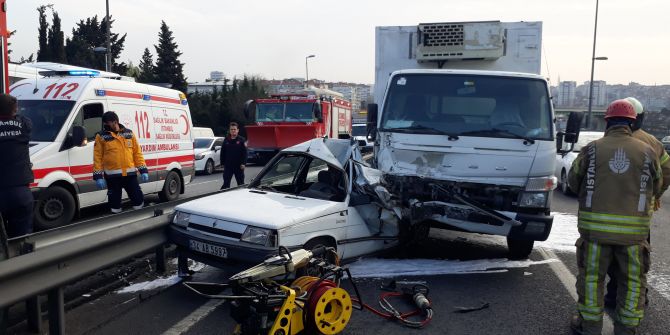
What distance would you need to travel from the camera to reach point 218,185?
1493cm

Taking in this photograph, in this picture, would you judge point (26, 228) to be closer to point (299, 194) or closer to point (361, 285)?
point (299, 194)

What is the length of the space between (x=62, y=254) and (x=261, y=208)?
1.93 m

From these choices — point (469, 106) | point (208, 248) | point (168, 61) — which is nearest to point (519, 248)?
point (469, 106)

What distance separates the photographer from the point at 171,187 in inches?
444

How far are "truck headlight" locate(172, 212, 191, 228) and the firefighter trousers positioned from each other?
3.62 m

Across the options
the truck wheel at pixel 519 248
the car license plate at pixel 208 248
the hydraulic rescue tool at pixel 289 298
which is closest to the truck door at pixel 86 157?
the car license plate at pixel 208 248

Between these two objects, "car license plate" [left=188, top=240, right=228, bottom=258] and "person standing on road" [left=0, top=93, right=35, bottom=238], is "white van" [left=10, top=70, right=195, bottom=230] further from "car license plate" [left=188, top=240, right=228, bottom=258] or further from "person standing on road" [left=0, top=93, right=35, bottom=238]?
"car license plate" [left=188, top=240, right=228, bottom=258]

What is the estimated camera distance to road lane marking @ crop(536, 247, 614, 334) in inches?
184

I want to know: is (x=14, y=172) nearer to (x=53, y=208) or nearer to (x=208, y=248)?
(x=208, y=248)

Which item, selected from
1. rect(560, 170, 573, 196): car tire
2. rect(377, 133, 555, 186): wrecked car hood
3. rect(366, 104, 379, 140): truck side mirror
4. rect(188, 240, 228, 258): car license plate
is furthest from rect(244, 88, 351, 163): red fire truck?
rect(188, 240, 228, 258): car license plate

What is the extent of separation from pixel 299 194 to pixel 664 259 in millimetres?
4966

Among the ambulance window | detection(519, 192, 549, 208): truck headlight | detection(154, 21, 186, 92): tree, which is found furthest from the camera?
detection(154, 21, 186, 92): tree

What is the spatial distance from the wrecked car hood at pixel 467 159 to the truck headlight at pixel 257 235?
6.60 feet

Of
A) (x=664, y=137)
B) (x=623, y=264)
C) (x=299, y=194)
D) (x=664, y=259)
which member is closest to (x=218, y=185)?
(x=299, y=194)
